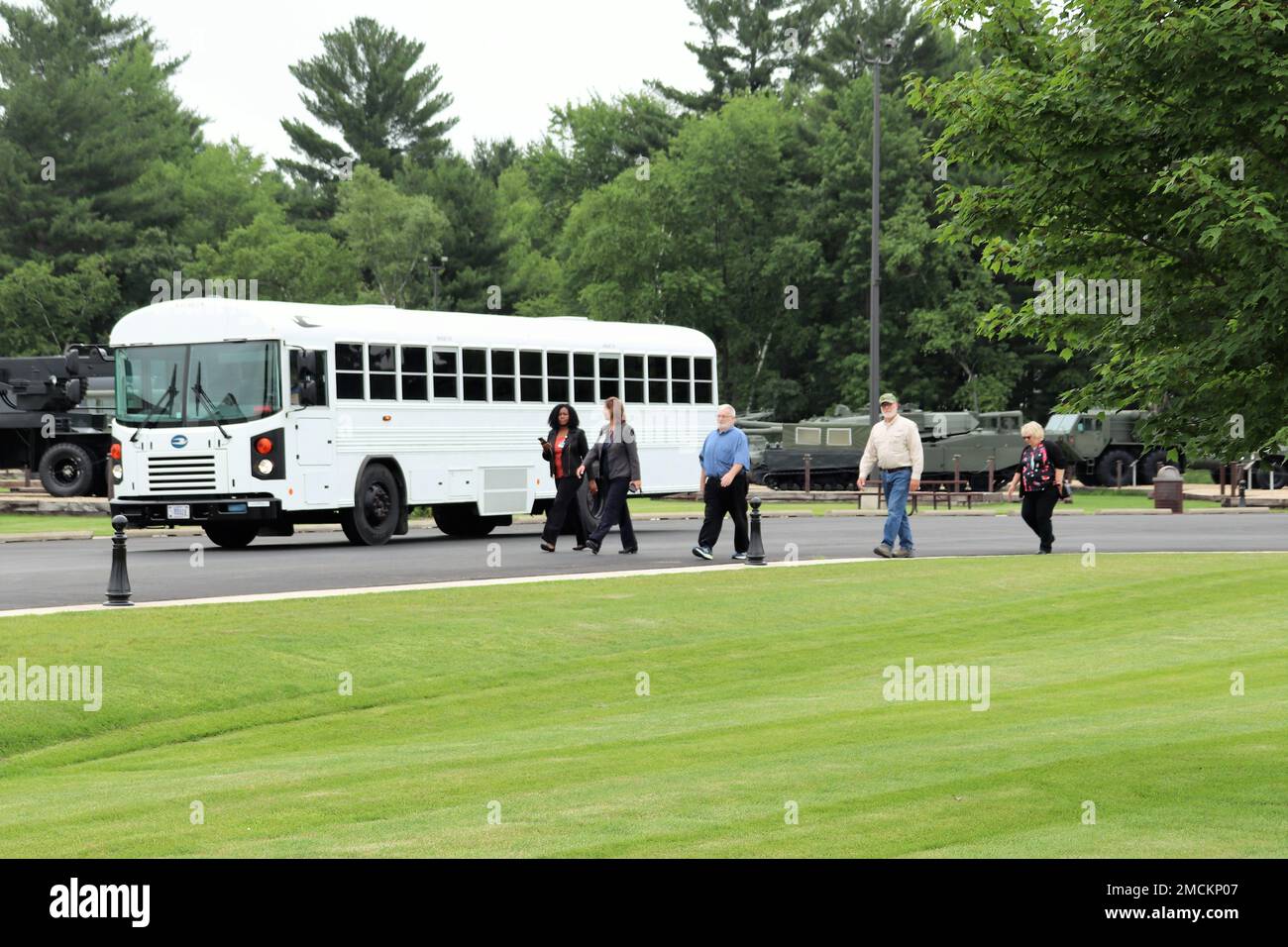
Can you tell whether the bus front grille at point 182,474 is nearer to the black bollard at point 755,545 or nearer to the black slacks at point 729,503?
the black slacks at point 729,503

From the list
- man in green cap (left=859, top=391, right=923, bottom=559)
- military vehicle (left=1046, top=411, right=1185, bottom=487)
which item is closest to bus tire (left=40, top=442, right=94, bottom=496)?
man in green cap (left=859, top=391, right=923, bottom=559)

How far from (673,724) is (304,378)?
13671 mm

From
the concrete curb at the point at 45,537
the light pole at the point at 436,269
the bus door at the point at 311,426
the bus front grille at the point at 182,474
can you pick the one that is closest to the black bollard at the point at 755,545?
the bus door at the point at 311,426

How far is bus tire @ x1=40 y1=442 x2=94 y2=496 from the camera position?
40.9 meters

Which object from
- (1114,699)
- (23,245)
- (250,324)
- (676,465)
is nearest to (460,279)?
(23,245)

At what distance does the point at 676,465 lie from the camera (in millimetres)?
32188

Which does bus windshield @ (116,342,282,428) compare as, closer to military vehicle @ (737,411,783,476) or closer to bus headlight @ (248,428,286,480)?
bus headlight @ (248,428,286,480)

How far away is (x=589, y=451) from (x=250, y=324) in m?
5.00

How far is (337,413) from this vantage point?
25.8 meters

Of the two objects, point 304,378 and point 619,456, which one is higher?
point 304,378

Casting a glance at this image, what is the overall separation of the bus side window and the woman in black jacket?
9.21 m

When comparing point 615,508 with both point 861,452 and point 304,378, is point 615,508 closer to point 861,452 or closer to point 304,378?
point 304,378

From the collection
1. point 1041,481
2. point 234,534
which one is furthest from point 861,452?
point 234,534

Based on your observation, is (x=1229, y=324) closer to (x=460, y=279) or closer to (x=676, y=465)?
→ (x=676, y=465)
